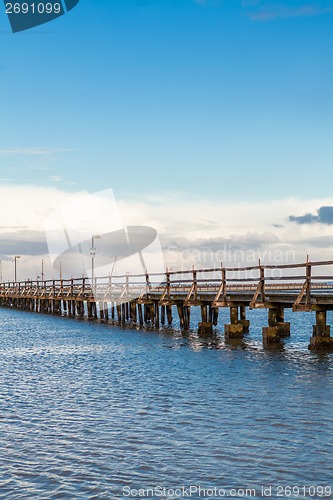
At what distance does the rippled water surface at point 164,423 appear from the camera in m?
9.16

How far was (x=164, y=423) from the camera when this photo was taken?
12.2 m

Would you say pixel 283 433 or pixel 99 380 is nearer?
pixel 283 433

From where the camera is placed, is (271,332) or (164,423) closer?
(164,423)

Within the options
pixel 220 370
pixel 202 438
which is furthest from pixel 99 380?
pixel 202 438

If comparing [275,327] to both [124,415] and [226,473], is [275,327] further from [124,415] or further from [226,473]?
[226,473]

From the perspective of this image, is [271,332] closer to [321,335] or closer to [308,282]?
[321,335]

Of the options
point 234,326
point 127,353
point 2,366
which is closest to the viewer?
point 2,366

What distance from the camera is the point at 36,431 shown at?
39.2 ft

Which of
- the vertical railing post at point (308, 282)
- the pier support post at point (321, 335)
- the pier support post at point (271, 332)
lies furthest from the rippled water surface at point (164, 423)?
the pier support post at point (271, 332)

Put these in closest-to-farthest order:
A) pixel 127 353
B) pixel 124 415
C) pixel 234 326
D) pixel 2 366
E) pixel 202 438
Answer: pixel 202 438 < pixel 124 415 < pixel 2 366 < pixel 127 353 < pixel 234 326

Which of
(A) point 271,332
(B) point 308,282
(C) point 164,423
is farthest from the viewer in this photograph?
(A) point 271,332

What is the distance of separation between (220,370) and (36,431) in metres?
8.33

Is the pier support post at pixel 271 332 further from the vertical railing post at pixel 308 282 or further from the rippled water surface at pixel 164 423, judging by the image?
the vertical railing post at pixel 308 282

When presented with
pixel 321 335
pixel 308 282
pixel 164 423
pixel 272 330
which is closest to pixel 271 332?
pixel 272 330
